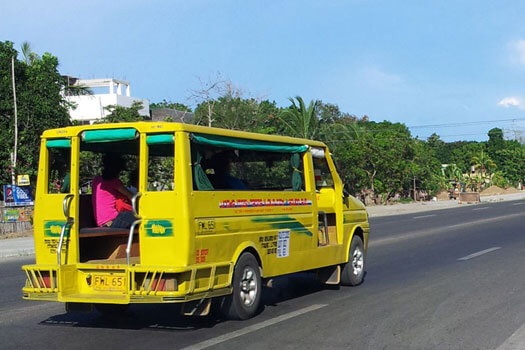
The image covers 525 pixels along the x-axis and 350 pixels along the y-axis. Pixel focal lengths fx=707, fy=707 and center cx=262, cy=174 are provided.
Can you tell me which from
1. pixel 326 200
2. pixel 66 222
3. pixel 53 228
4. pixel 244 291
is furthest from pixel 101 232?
pixel 326 200

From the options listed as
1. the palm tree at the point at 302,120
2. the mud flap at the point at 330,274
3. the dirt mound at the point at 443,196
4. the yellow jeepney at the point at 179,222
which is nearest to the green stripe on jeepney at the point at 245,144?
the yellow jeepney at the point at 179,222

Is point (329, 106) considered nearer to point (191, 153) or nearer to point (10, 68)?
point (10, 68)

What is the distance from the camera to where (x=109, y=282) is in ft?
25.4

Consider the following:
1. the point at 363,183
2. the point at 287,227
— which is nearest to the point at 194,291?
the point at 287,227

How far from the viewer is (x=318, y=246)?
1011cm

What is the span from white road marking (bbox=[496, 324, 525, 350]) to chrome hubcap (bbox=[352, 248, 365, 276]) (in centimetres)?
377

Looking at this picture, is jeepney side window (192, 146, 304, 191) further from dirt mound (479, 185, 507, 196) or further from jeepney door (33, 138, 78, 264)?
dirt mound (479, 185, 507, 196)

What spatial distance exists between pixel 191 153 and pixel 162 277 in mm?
1363

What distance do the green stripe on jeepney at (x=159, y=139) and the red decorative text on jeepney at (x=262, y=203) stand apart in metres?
0.95

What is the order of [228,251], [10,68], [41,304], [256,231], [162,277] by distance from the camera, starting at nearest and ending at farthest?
[162,277]
[228,251]
[256,231]
[41,304]
[10,68]

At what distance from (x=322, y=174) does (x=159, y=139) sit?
358 cm

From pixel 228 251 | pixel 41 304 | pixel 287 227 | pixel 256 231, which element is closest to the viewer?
pixel 228 251

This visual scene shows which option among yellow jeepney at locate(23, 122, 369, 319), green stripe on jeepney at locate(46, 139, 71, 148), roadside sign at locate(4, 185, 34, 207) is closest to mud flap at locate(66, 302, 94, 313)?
yellow jeepney at locate(23, 122, 369, 319)

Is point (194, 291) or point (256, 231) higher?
point (256, 231)
